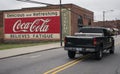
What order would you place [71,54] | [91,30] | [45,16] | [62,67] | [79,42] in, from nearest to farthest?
[62,67], [79,42], [71,54], [91,30], [45,16]

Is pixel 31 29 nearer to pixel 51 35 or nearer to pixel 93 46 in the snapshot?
pixel 51 35

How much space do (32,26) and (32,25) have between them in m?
0.20

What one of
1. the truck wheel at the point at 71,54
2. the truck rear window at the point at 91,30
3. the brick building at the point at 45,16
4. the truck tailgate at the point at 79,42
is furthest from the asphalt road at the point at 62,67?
the brick building at the point at 45,16

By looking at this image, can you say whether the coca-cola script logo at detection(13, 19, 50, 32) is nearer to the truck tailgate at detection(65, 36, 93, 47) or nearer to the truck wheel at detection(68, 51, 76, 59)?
the truck wheel at detection(68, 51, 76, 59)

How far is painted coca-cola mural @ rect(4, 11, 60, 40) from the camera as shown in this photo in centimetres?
5041

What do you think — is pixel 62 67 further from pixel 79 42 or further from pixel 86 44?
pixel 79 42

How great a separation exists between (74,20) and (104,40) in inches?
1379

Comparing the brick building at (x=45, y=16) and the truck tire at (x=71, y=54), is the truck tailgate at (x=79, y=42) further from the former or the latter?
the brick building at (x=45, y=16)

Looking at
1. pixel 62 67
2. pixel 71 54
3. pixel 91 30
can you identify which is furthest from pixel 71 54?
pixel 62 67

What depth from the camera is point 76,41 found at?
15.7 m

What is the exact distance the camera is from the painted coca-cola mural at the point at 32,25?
5041 cm

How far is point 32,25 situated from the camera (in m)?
52.6

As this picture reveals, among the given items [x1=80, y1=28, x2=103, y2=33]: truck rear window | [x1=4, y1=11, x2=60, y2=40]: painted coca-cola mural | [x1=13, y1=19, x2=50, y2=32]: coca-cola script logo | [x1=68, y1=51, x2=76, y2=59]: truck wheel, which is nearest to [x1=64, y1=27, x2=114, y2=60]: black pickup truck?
[x1=68, y1=51, x2=76, y2=59]: truck wheel

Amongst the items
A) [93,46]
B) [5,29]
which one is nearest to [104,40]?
[93,46]
